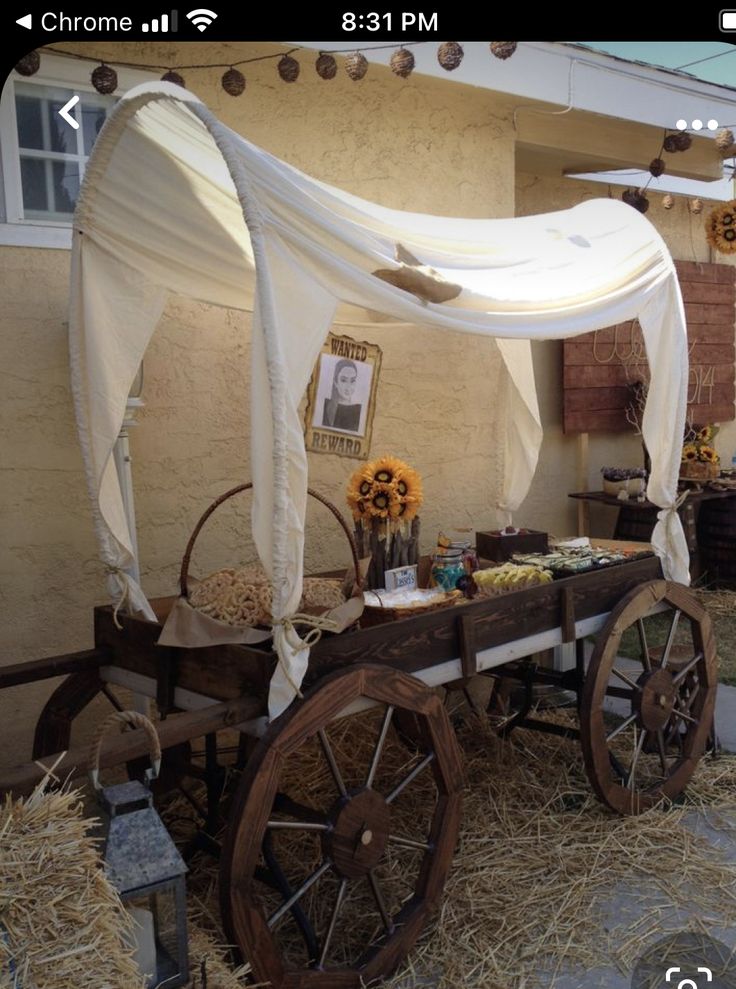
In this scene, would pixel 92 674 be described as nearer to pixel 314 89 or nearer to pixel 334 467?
pixel 334 467

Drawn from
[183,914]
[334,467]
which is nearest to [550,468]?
[334,467]

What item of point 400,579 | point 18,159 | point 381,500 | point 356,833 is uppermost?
point 18,159

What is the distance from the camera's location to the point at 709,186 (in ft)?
25.8

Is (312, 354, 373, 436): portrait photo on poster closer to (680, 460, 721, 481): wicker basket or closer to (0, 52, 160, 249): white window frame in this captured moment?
(0, 52, 160, 249): white window frame

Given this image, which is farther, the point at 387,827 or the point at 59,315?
the point at 59,315

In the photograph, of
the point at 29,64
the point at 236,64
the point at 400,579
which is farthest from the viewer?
the point at 236,64

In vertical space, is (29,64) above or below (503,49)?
below

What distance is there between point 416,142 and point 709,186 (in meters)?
4.17

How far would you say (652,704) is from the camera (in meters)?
3.73

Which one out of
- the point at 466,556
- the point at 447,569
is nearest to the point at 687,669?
the point at 466,556
